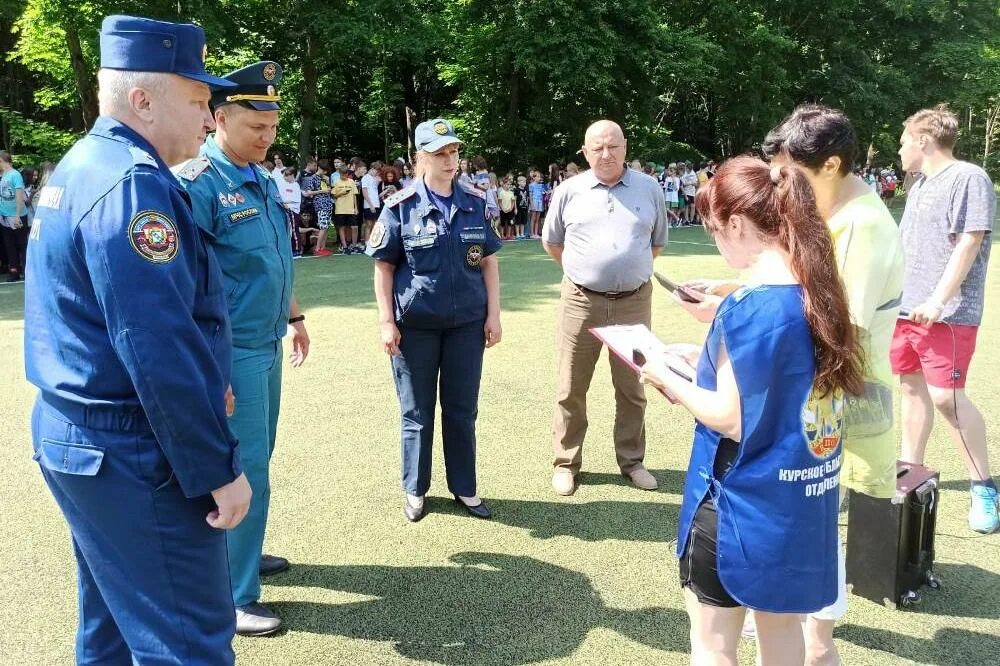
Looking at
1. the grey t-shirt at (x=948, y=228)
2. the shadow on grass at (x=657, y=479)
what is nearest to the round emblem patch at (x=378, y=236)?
the shadow on grass at (x=657, y=479)

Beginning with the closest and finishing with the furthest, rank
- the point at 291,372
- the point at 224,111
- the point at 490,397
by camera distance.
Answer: the point at 224,111 → the point at 490,397 → the point at 291,372

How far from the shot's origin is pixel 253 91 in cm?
319

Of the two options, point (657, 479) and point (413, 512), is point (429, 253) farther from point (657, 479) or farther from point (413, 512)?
point (657, 479)

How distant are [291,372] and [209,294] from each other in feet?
16.5

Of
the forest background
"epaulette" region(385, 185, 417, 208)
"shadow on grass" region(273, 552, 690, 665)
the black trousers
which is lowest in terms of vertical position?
"shadow on grass" region(273, 552, 690, 665)

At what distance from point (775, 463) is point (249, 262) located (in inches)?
79.6

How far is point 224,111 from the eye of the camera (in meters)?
3.19

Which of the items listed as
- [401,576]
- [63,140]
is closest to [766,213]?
[401,576]

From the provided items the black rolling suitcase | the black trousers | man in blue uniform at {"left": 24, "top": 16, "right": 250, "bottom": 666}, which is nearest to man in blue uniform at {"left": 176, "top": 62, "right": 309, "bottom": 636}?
man in blue uniform at {"left": 24, "top": 16, "right": 250, "bottom": 666}

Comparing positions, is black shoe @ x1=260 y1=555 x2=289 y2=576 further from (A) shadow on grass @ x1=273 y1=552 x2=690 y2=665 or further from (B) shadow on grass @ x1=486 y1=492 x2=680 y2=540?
(B) shadow on grass @ x1=486 y1=492 x2=680 y2=540

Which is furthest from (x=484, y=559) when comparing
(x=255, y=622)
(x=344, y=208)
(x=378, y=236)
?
(x=344, y=208)

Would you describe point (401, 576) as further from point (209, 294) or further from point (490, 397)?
point (490, 397)

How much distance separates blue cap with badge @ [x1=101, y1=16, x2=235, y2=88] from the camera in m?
1.98

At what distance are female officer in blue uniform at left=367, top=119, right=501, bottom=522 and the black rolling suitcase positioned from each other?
177 centimetres
